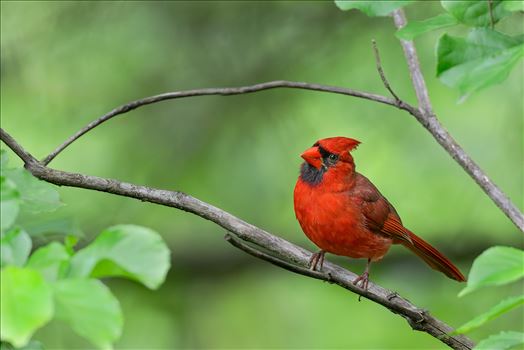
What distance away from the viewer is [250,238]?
79.7 inches

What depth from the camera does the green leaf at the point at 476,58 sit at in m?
→ 1.20

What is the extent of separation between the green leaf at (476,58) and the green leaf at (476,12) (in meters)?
0.03

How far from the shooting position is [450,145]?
89.0 inches

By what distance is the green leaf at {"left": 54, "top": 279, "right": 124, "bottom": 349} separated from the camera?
959 millimetres

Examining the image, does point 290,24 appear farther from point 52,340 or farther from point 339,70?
point 52,340

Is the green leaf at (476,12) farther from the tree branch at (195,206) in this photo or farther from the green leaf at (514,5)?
the tree branch at (195,206)

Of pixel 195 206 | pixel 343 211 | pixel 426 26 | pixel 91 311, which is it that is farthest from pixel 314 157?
pixel 91 311

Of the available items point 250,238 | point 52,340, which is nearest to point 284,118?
point 52,340

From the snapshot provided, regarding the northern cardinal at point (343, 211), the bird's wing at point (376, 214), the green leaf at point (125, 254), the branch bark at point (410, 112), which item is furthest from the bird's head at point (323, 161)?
the green leaf at point (125, 254)

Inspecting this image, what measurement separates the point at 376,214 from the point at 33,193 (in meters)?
2.05

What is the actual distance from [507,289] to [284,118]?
1486 mm

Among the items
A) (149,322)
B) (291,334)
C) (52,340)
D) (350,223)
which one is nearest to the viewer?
(350,223)

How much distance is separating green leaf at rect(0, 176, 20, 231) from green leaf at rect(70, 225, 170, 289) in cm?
8

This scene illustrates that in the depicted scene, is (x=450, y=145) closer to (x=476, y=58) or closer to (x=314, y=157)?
(x=314, y=157)
